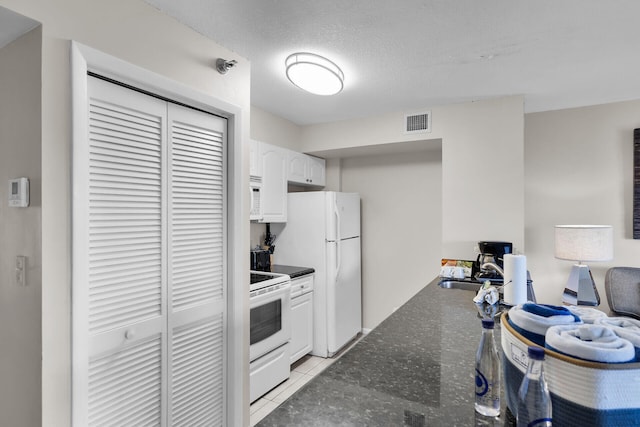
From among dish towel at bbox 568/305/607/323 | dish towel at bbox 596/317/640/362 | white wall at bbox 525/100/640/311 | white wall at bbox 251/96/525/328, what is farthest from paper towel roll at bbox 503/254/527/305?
white wall at bbox 525/100/640/311

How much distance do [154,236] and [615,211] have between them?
371 cm

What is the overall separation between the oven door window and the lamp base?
245cm

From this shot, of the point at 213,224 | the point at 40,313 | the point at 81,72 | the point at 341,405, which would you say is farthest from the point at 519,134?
the point at 40,313

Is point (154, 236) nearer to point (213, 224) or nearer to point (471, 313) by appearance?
point (213, 224)

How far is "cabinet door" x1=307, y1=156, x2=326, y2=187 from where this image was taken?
3.93 meters

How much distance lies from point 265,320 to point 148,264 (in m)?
1.19

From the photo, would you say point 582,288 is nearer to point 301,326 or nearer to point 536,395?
point 301,326

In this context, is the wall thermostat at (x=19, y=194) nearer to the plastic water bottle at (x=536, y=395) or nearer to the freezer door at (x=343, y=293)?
the plastic water bottle at (x=536, y=395)

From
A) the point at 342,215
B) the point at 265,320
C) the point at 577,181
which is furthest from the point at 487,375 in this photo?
the point at 577,181

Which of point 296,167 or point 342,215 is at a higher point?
point 296,167

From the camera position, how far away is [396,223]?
398 cm

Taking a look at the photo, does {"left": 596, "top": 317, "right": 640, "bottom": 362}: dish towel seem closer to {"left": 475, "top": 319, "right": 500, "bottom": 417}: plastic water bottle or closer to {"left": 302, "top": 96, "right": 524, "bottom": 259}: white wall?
{"left": 475, "top": 319, "right": 500, "bottom": 417}: plastic water bottle

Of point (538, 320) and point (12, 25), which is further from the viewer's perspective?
point (12, 25)

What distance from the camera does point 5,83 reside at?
143cm
